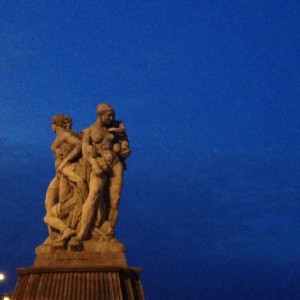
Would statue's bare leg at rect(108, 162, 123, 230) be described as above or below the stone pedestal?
above

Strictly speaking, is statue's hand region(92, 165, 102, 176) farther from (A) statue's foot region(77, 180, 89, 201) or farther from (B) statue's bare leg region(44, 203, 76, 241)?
(B) statue's bare leg region(44, 203, 76, 241)

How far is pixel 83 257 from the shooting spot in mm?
11188

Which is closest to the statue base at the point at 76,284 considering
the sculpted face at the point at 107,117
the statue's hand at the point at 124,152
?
the statue's hand at the point at 124,152

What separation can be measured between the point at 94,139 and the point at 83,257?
224 centimetres

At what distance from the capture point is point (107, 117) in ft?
38.7

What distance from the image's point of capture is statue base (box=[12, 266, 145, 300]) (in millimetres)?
10477

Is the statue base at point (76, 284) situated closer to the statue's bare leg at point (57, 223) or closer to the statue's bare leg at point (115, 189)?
the statue's bare leg at point (57, 223)

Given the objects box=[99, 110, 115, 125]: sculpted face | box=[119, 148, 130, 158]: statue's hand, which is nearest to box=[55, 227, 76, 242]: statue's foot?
box=[119, 148, 130, 158]: statue's hand

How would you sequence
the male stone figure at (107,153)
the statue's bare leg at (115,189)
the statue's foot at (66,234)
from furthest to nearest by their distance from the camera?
the statue's bare leg at (115,189) → the male stone figure at (107,153) → the statue's foot at (66,234)

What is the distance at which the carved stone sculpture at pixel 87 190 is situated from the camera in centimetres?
1132

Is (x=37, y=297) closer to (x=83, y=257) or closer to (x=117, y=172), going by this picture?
(x=83, y=257)

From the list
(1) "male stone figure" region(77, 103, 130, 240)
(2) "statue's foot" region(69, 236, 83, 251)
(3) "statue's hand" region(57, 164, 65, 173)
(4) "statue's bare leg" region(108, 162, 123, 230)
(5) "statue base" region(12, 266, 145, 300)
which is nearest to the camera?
(5) "statue base" region(12, 266, 145, 300)

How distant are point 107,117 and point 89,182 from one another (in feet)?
4.24

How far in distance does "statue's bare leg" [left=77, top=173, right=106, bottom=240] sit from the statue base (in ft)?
2.68
